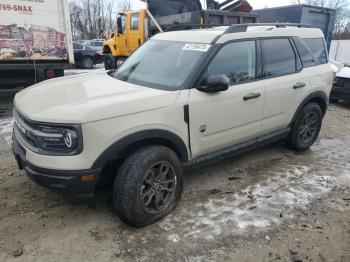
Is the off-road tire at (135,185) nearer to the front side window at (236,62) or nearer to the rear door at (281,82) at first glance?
the front side window at (236,62)

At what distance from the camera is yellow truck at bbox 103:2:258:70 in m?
9.13

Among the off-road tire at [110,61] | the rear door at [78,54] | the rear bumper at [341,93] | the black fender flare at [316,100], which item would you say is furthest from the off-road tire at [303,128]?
the rear door at [78,54]

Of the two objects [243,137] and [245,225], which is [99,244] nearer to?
[245,225]

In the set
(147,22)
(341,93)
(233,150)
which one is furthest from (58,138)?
(147,22)

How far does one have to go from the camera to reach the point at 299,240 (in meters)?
3.13

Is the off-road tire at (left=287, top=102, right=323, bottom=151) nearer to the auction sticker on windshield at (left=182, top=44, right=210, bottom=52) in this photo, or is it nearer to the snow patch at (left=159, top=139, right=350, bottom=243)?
the snow patch at (left=159, top=139, right=350, bottom=243)

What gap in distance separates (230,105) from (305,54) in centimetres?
192

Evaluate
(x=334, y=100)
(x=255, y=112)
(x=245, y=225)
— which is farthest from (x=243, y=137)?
(x=334, y=100)

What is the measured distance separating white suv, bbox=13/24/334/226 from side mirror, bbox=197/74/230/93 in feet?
0.03

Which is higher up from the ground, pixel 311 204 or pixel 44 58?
pixel 44 58

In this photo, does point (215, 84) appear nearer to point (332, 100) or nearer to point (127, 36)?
point (332, 100)

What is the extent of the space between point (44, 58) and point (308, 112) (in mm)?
5950

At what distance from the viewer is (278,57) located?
14.7 feet

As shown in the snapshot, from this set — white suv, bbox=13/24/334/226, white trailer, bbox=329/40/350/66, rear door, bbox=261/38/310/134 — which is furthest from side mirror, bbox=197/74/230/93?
white trailer, bbox=329/40/350/66
